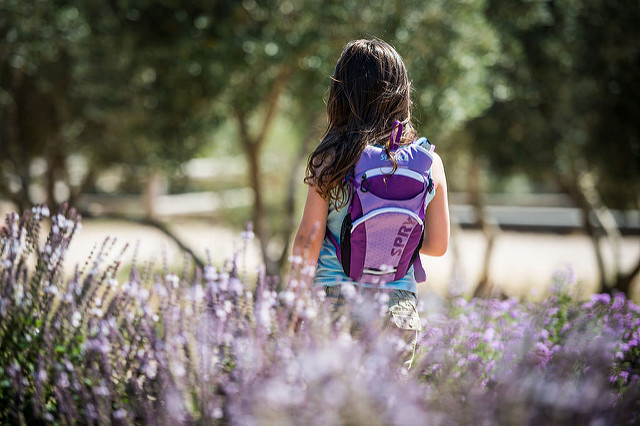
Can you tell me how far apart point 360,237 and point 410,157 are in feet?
1.19

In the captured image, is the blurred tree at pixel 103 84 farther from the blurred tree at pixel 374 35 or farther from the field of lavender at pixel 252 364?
the field of lavender at pixel 252 364

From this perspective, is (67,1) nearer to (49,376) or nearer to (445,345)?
(49,376)

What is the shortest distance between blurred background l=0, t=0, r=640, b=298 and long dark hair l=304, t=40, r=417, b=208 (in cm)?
368

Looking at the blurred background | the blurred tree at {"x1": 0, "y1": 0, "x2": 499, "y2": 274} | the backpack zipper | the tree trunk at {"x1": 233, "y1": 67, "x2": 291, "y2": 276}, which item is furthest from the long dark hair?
the tree trunk at {"x1": 233, "y1": 67, "x2": 291, "y2": 276}

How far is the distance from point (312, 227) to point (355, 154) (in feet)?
1.09

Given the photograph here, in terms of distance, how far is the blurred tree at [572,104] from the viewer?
7887 mm

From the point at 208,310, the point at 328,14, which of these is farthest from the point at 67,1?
the point at 208,310

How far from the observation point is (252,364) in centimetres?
207

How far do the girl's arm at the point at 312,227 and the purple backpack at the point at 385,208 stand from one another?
4.3 inches

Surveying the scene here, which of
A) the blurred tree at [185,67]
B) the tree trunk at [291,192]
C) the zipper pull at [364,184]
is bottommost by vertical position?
the tree trunk at [291,192]

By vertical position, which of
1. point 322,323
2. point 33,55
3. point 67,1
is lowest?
point 322,323

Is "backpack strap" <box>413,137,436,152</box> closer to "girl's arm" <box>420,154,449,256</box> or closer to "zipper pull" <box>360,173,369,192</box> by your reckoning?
"girl's arm" <box>420,154,449,256</box>

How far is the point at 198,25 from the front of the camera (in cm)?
686

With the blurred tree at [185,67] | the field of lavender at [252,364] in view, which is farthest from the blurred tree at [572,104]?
the field of lavender at [252,364]
